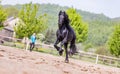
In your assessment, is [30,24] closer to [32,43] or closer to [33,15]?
[33,15]

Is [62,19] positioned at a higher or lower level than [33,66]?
higher

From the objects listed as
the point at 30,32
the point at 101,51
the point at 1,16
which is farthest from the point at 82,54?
the point at 101,51

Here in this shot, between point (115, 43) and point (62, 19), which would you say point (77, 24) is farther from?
point (62, 19)

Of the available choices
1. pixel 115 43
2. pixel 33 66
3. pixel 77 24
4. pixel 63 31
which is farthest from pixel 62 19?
pixel 77 24

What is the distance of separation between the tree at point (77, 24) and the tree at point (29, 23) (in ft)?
21.4

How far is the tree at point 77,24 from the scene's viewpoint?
145 feet

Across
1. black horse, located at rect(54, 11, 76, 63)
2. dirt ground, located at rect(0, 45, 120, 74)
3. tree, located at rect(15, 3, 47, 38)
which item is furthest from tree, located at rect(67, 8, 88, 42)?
dirt ground, located at rect(0, 45, 120, 74)

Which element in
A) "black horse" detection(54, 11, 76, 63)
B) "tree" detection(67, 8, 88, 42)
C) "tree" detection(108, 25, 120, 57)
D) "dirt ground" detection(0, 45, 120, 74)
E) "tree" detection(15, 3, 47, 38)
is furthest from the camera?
"tree" detection(67, 8, 88, 42)

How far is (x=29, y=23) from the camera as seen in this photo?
3744 cm

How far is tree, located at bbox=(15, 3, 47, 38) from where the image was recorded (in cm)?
3688

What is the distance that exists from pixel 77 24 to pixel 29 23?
9.48 meters

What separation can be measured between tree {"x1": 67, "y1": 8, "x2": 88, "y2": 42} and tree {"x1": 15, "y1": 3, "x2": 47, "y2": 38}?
6.52 metres

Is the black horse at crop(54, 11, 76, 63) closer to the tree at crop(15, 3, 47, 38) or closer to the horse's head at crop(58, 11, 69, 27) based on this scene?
the horse's head at crop(58, 11, 69, 27)

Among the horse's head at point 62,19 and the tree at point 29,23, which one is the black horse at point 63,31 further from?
the tree at point 29,23
